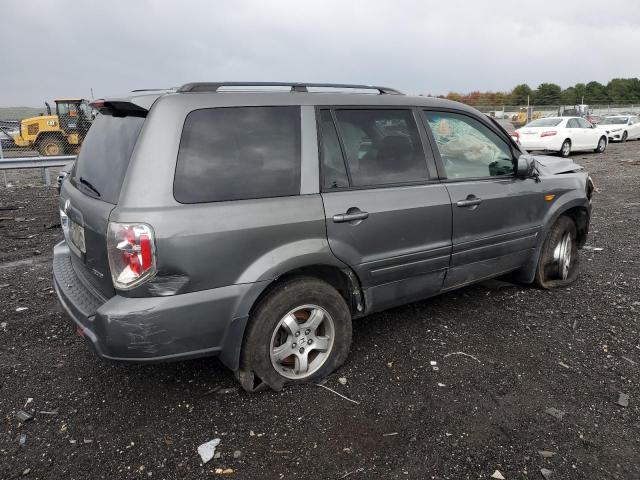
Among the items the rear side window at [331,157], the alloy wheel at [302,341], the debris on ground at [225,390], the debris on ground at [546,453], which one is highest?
the rear side window at [331,157]

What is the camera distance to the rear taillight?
242 centimetres

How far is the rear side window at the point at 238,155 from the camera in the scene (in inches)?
102

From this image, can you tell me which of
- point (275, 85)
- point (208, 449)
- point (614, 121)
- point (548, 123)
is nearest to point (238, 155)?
point (275, 85)

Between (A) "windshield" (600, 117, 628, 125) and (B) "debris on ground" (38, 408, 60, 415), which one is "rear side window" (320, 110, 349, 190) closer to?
(B) "debris on ground" (38, 408, 60, 415)

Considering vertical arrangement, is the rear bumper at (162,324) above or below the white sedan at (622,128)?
below

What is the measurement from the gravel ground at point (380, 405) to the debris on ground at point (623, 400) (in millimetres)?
32

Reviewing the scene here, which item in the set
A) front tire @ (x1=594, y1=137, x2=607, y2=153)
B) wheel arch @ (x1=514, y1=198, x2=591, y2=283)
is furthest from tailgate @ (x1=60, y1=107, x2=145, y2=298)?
front tire @ (x1=594, y1=137, x2=607, y2=153)

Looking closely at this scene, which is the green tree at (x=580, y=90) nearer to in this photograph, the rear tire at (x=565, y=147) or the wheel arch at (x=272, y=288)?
the rear tire at (x=565, y=147)

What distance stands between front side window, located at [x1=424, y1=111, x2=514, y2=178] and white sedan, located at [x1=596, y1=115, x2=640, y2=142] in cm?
2554

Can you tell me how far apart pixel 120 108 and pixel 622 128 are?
29173 millimetres

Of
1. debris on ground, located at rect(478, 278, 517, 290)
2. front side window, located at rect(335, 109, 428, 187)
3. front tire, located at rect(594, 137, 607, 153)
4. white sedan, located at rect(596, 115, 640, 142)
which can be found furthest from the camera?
white sedan, located at rect(596, 115, 640, 142)

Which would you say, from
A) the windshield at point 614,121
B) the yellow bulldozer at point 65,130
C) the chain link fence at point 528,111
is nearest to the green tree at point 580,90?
the chain link fence at point 528,111

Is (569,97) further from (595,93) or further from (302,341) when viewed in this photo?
(302,341)

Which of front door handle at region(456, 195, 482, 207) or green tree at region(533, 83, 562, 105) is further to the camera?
green tree at region(533, 83, 562, 105)
